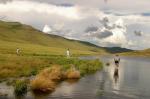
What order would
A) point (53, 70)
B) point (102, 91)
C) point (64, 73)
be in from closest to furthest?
point (102, 91) < point (53, 70) < point (64, 73)

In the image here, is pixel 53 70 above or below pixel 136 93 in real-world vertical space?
above

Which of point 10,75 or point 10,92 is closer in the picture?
point 10,92

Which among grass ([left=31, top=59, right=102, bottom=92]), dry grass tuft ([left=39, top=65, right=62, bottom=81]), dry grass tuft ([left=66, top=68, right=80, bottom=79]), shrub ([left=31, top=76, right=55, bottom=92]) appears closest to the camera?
shrub ([left=31, top=76, right=55, bottom=92])

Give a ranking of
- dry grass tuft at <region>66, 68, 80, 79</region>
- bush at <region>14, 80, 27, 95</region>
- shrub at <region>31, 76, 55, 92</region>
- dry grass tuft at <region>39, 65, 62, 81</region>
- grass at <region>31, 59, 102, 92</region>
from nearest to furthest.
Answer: bush at <region>14, 80, 27, 95</region>
shrub at <region>31, 76, 55, 92</region>
grass at <region>31, 59, 102, 92</region>
dry grass tuft at <region>39, 65, 62, 81</region>
dry grass tuft at <region>66, 68, 80, 79</region>

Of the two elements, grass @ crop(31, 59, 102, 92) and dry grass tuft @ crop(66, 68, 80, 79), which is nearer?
grass @ crop(31, 59, 102, 92)

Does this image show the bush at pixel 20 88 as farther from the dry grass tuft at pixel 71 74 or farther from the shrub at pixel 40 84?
the dry grass tuft at pixel 71 74

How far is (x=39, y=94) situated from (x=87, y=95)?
4806 millimetres

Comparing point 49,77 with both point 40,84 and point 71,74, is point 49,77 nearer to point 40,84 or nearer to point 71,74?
point 40,84

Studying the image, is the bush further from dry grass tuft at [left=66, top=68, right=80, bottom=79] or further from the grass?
dry grass tuft at [left=66, top=68, right=80, bottom=79]

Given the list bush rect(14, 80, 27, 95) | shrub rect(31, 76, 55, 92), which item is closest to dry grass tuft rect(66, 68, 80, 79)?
shrub rect(31, 76, 55, 92)

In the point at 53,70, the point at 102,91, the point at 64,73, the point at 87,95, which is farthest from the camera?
the point at 64,73

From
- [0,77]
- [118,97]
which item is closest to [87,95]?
[118,97]

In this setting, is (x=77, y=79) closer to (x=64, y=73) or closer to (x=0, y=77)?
(x=64, y=73)

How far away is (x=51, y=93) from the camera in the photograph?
30.4m
